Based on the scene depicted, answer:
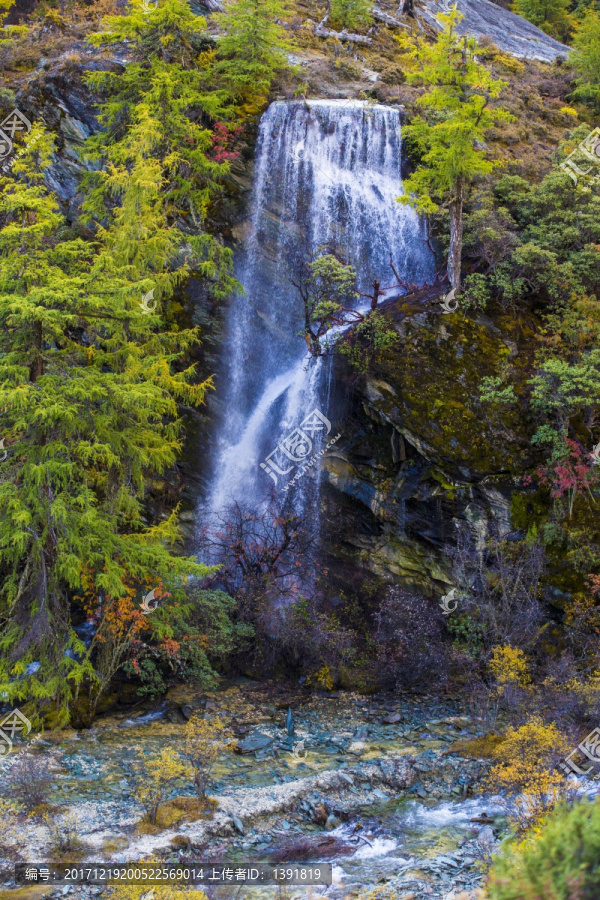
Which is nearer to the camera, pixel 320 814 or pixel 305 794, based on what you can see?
pixel 320 814

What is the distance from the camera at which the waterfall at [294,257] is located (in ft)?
49.4

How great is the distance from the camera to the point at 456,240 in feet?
47.1

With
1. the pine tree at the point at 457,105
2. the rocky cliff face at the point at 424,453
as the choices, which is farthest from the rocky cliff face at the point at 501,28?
the rocky cliff face at the point at 424,453

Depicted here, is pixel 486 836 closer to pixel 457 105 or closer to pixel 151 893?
pixel 151 893

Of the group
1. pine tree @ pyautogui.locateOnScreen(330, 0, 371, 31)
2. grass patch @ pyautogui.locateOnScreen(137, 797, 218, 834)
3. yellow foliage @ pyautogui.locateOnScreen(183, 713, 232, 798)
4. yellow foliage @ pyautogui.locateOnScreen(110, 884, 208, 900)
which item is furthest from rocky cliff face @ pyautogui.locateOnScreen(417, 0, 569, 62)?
yellow foliage @ pyautogui.locateOnScreen(110, 884, 208, 900)

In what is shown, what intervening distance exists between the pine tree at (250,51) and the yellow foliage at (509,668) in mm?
15924

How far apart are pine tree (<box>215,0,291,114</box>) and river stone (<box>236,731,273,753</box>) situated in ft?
53.7

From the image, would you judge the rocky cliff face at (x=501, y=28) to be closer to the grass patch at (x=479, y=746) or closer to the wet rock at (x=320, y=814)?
the grass patch at (x=479, y=746)

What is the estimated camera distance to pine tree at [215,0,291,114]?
57.5ft

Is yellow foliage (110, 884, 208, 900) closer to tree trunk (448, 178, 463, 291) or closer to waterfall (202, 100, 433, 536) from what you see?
waterfall (202, 100, 433, 536)

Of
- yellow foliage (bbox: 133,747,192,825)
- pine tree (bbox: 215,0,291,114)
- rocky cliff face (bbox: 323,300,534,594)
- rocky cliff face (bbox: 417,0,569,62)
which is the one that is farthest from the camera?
rocky cliff face (bbox: 417,0,569,62)

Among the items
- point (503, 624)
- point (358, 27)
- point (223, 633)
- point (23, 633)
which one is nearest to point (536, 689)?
point (503, 624)

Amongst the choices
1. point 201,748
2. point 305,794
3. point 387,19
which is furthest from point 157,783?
point 387,19

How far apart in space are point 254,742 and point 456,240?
37.7 ft
